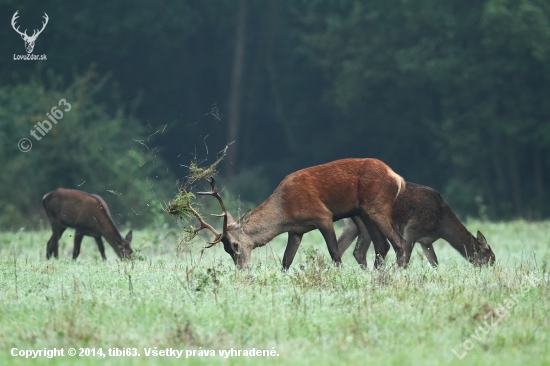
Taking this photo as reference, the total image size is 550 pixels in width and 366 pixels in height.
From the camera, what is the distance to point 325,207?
12.7 metres

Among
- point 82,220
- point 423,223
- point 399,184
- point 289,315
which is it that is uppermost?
point 399,184

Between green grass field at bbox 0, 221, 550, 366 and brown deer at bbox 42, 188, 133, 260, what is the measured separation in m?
5.07

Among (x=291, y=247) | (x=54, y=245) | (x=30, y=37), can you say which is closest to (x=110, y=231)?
(x=54, y=245)

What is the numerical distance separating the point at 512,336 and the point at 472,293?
4.35ft

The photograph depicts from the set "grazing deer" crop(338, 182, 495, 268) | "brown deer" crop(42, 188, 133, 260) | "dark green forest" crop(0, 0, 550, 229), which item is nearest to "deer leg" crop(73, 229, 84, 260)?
"brown deer" crop(42, 188, 133, 260)

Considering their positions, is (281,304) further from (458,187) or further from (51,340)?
(458,187)

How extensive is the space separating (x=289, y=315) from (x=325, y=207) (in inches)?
156

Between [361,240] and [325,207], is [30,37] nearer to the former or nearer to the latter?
[361,240]

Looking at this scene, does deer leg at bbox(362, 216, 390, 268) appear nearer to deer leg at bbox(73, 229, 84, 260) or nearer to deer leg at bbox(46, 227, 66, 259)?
deer leg at bbox(73, 229, 84, 260)

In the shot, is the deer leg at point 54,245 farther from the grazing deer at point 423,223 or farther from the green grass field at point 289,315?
the grazing deer at point 423,223

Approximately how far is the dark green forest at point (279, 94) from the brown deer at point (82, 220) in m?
8.81

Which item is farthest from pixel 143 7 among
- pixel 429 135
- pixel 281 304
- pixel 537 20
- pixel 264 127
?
pixel 281 304

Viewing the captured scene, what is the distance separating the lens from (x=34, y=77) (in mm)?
36344

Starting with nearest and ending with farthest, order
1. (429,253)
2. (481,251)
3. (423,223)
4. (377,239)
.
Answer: (377,239), (481,251), (423,223), (429,253)
